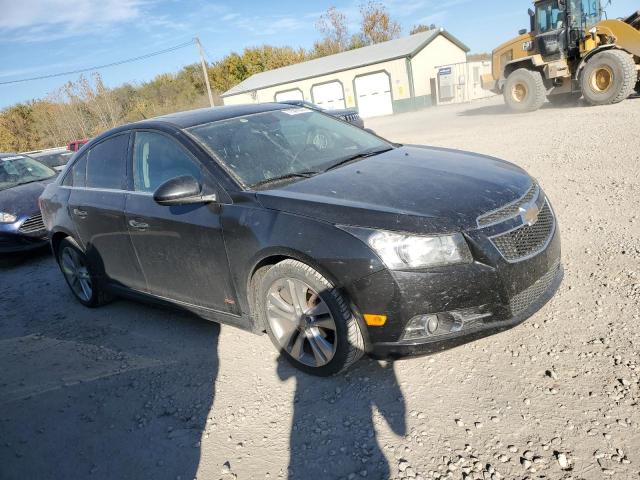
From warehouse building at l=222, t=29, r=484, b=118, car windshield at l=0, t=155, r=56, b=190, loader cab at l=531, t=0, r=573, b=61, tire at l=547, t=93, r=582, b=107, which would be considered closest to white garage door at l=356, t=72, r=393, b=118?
warehouse building at l=222, t=29, r=484, b=118

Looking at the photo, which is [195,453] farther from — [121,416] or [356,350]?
[356,350]

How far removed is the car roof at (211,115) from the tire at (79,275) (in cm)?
156

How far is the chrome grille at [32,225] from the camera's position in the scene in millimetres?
6727

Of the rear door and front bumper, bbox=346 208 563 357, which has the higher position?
the rear door

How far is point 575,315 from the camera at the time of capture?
311cm

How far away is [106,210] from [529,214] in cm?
322

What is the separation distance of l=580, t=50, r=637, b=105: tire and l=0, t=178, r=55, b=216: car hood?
13071mm

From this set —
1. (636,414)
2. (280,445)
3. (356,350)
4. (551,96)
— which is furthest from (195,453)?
(551,96)

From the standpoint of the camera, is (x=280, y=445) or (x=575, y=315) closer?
(x=280, y=445)

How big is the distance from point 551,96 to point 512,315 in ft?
52.3

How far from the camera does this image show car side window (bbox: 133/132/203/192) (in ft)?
10.8

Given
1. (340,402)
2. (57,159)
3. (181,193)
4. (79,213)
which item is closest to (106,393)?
(181,193)

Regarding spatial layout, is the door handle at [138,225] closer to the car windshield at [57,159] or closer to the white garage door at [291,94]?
the car windshield at [57,159]

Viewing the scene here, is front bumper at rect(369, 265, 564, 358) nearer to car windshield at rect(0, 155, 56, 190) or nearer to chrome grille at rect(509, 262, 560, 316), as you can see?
chrome grille at rect(509, 262, 560, 316)
